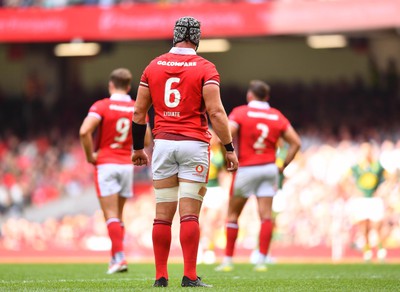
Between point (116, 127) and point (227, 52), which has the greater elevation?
point (227, 52)

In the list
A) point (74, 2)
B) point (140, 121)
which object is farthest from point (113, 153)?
point (74, 2)

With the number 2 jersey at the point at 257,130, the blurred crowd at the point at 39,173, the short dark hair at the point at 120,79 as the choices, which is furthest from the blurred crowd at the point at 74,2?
A: the short dark hair at the point at 120,79

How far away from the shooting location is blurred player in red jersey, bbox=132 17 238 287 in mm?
8602

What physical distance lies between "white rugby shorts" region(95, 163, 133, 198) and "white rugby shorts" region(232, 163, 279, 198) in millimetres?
1467

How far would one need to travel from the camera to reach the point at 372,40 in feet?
85.8

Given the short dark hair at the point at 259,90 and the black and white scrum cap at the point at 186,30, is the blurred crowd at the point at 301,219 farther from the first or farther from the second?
the black and white scrum cap at the point at 186,30

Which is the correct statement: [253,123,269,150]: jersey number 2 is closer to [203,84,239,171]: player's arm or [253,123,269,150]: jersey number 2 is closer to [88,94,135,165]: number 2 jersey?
[88,94,135,165]: number 2 jersey

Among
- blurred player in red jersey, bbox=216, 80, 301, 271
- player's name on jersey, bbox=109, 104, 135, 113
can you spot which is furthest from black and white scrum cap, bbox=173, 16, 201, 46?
blurred player in red jersey, bbox=216, 80, 301, 271

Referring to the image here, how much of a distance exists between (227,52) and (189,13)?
4.87 metres

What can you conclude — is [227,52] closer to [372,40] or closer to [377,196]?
[372,40]

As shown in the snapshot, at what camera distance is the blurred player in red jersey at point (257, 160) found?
13.1 m

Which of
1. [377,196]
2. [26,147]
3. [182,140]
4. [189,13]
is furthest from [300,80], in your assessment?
[182,140]

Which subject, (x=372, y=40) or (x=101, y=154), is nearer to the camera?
(x=101, y=154)

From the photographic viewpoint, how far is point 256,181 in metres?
13.1
